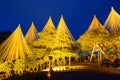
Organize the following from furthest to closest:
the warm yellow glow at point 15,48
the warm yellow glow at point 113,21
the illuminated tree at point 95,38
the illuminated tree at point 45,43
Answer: the warm yellow glow at point 113,21 < the illuminated tree at point 95,38 < the illuminated tree at point 45,43 < the warm yellow glow at point 15,48

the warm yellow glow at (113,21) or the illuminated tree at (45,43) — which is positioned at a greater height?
the warm yellow glow at (113,21)

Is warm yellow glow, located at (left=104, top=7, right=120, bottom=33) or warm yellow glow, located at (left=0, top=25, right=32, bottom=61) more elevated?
warm yellow glow, located at (left=104, top=7, right=120, bottom=33)

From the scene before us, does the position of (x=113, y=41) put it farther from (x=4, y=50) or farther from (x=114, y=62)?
(x=4, y=50)

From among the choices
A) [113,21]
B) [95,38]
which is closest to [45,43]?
[95,38]

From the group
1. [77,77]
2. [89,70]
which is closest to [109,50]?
[89,70]

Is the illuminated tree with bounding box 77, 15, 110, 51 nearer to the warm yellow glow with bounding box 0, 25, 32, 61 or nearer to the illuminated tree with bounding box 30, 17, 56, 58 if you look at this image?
the illuminated tree with bounding box 30, 17, 56, 58

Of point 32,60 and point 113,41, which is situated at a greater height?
point 113,41

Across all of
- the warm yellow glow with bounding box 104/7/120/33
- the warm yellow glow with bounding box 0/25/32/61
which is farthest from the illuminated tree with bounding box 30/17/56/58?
the warm yellow glow with bounding box 104/7/120/33

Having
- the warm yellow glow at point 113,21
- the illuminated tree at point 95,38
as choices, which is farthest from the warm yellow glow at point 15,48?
the warm yellow glow at point 113,21

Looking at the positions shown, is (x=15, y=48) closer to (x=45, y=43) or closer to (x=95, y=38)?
(x=45, y=43)

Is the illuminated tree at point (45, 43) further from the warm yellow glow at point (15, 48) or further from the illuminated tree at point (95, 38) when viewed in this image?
the illuminated tree at point (95, 38)

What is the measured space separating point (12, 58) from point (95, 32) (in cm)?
1217

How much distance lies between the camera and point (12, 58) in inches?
1385

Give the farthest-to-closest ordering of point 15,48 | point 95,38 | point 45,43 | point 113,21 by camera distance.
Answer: point 113,21, point 95,38, point 45,43, point 15,48
